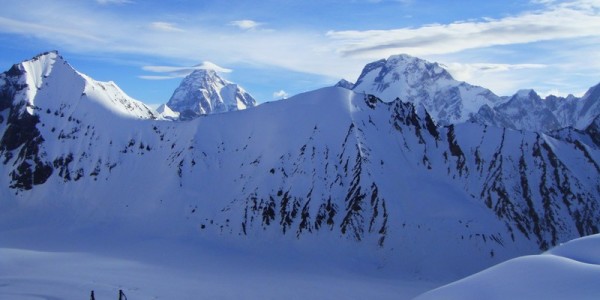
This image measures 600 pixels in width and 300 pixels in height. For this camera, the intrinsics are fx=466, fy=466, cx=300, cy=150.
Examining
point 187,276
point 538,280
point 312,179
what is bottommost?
point 187,276

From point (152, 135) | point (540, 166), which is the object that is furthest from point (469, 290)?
point (152, 135)

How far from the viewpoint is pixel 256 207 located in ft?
278

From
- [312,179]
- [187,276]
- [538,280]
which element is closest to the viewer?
[538,280]

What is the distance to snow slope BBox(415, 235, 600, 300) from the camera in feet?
55.2

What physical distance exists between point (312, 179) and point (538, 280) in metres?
68.1

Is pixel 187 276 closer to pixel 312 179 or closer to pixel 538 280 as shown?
pixel 312 179

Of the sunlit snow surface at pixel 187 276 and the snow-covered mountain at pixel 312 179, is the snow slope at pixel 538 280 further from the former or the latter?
the snow-covered mountain at pixel 312 179

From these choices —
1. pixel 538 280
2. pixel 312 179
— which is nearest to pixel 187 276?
pixel 312 179

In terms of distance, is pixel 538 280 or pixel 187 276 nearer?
pixel 538 280

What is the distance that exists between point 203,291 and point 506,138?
7540cm

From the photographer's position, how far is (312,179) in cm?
8581

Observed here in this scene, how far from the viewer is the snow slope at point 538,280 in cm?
1681

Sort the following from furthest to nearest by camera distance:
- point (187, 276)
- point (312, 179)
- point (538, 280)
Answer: point (312, 179) < point (187, 276) < point (538, 280)

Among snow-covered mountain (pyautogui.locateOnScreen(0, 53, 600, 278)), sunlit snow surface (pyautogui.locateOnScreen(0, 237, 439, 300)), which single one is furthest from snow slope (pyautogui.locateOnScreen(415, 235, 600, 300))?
snow-covered mountain (pyautogui.locateOnScreen(0, 53, 600, 278))
